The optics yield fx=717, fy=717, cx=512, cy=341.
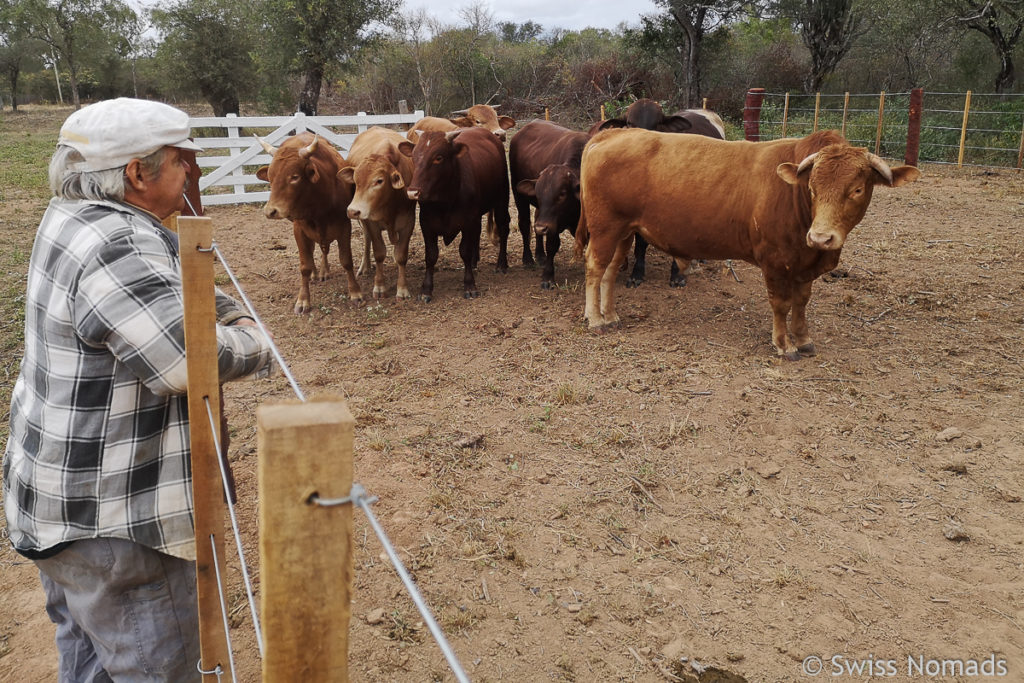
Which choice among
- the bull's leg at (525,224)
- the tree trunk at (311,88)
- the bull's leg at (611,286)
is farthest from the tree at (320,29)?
the bull's leg at (611,286)

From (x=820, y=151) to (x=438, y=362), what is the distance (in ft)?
10.4

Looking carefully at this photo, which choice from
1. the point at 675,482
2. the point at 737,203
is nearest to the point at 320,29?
the point at 737,203

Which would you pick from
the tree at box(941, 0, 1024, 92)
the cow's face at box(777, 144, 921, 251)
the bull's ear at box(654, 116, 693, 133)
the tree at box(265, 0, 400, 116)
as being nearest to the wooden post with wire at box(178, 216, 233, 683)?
the cow's face at box(777, 144, 921, 251)

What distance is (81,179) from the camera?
1.85m

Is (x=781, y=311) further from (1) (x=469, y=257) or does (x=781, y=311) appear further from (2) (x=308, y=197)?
(2) (x=308, y=197)

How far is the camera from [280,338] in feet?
20.7

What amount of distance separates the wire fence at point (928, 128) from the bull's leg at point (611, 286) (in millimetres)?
10386

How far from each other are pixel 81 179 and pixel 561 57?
3083 cm

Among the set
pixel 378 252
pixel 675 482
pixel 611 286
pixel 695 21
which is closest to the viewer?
pixel 675 482

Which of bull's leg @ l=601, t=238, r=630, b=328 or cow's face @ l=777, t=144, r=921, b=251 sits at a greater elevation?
cow's face @ l=777, t=144, r=921, b=251

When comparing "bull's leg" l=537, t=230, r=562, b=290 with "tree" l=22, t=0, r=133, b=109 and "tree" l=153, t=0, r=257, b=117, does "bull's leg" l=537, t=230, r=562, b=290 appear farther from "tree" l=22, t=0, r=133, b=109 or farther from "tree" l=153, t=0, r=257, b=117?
"tree" l=22, t=0, r=133, b=109

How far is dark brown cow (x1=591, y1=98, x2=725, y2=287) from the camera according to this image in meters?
7.40

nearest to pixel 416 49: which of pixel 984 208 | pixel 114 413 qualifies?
pixel 984 208

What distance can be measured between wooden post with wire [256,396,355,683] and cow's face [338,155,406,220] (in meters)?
5.77
